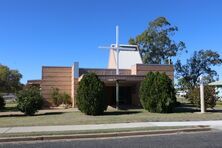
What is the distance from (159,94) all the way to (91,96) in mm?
4872

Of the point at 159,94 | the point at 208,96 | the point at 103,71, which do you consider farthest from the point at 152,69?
the point at 208,96

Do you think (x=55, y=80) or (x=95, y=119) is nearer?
(x=95, y=119)

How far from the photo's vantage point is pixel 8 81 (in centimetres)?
4516

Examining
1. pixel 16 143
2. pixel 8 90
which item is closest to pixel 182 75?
pixel 8 90

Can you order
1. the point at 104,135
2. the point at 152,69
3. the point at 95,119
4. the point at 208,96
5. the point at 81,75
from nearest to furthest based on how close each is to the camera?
the point at 104,135, the point at 95,119, the point at 208,96, the point at 81,75, the point at 152,69

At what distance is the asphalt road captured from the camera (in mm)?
11231

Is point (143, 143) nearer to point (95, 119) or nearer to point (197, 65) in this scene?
point (95, 119)

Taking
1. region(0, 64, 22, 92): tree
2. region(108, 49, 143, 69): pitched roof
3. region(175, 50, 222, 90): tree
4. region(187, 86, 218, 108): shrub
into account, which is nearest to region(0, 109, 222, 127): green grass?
region(187, 86, 218, 108): shrub

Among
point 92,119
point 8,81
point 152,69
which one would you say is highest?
point 152,69

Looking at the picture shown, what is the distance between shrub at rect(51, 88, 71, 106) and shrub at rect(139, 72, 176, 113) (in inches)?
481

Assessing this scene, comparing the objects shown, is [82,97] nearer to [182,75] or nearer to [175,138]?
[175,138]

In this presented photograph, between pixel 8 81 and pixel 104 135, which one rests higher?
pixel 8 81

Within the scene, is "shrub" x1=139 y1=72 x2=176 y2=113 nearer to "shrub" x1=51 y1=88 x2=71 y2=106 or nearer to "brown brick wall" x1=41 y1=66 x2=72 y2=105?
"shrub" x1=51 y1=88 x2=71 y2=106

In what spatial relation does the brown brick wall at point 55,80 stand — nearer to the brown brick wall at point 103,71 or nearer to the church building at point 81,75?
the church building at point 81,75
